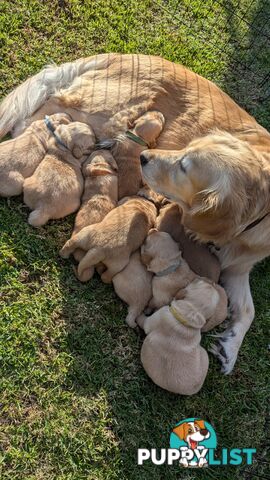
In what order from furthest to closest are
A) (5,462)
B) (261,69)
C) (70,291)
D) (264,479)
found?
(261,69), (70,291), (264,479), (5,462)

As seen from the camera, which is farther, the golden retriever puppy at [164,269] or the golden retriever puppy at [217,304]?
the golden retriever puppy at [164,269]

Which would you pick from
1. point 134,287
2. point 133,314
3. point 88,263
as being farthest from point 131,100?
point 133,314

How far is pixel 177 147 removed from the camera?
3.26m

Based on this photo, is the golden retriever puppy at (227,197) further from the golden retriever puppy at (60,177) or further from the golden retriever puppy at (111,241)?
the golden retriever puppy at (60,177)

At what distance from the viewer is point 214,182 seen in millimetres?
2713

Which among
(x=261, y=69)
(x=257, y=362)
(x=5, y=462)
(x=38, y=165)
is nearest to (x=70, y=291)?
(x=38, y=165)

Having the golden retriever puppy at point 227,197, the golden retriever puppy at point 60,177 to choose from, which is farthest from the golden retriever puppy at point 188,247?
the golden retriever puppy at point 60,177

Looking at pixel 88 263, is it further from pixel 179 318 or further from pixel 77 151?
pixel 77 151

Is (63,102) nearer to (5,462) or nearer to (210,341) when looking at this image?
(210,341)

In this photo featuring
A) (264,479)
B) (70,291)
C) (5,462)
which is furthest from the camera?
(70,291)

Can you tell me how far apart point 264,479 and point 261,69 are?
3460mm

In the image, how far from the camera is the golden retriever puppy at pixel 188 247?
3.07 m

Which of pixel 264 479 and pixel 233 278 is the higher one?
pixel 233 278

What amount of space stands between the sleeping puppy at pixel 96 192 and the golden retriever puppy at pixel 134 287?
291mm
